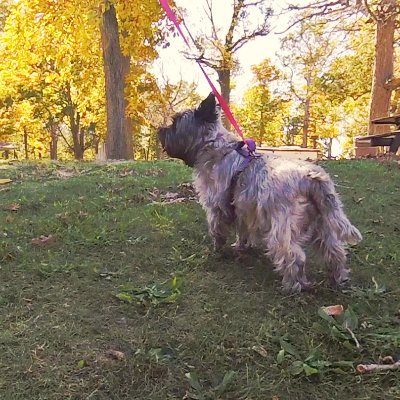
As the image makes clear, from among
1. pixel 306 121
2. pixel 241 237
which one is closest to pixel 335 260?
pixel 241 237

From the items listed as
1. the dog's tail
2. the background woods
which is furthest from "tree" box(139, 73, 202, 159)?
the dog's tail

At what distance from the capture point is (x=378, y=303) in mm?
3414

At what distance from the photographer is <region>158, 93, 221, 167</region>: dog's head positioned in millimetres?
4402

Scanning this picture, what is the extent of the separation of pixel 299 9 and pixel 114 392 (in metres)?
18.9

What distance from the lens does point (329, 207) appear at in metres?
3.69

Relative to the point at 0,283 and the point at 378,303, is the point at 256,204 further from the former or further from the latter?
the point at 0,283

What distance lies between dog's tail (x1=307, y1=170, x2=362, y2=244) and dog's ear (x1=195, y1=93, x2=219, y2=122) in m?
1.11

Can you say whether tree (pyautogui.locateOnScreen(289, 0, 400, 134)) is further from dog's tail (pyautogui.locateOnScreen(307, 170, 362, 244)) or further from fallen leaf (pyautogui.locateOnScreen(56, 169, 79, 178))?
dog's tail (pyautogui.locateOnScreen(307, 170, 362, 244))

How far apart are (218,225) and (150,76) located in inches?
617

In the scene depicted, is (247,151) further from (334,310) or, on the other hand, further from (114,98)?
(114,98)

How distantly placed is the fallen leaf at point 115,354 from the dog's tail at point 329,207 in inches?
70.9

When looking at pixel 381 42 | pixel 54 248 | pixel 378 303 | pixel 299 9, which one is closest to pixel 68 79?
pixel 299 9

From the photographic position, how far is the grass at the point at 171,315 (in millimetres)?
2582

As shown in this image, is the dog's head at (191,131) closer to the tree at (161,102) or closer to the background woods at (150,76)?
the background woods at (150,76)
